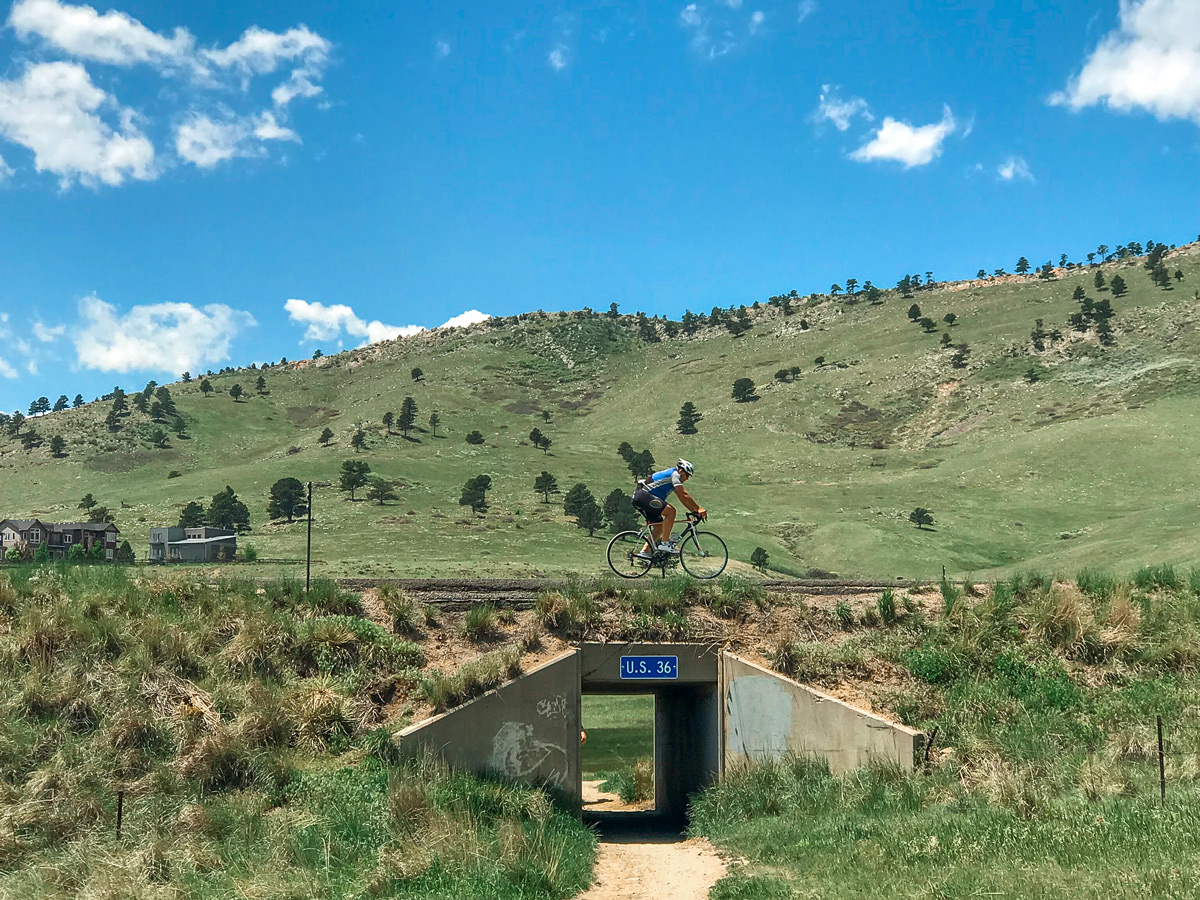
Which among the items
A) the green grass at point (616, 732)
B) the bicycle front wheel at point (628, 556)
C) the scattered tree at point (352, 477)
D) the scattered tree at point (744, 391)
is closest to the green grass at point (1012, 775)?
the bicycle front wheel at point (628, 556)

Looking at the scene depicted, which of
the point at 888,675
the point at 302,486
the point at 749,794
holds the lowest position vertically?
the point at 749,794

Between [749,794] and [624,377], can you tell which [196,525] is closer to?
[749,794]

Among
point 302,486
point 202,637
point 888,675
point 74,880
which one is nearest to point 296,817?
point 74,880

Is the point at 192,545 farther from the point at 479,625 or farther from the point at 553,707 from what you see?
the point at 553,707

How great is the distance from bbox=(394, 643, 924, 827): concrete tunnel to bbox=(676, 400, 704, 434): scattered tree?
302 ft

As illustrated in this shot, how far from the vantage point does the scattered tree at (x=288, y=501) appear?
2783 inches

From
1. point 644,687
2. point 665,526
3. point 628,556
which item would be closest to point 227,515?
point 644,687

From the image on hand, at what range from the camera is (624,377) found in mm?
165000

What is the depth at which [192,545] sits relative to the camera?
169ft

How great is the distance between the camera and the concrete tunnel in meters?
15.4

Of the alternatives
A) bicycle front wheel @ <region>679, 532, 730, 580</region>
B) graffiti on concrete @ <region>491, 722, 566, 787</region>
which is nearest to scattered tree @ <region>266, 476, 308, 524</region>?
bicycle front wheel @ <region>679, 532, 730, 580</region>

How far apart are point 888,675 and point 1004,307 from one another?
135 m

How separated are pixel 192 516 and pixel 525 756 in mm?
61212

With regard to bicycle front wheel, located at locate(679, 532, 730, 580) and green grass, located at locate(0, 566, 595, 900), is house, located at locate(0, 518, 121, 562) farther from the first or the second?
bicycle front wheel, located at locate(679, 532, 730, 580)
